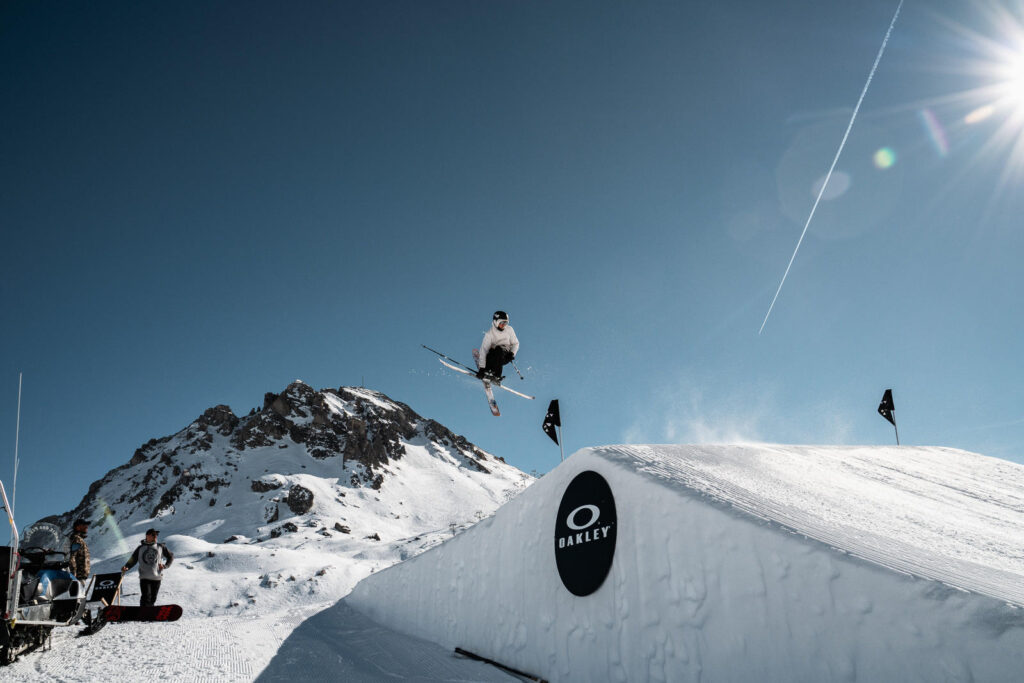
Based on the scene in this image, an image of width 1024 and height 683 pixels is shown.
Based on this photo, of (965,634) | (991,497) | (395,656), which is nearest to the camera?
(965,634)

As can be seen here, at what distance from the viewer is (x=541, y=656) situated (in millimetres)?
4805

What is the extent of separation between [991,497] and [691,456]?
3.42m

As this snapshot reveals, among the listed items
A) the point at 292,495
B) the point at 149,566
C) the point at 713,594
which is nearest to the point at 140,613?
the point at 149,566

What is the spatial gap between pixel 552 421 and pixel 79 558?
7.49m

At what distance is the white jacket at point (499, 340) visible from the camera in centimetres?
940

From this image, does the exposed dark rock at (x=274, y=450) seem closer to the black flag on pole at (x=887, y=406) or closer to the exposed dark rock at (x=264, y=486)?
the exposed dark rock at (x=264, y=486)

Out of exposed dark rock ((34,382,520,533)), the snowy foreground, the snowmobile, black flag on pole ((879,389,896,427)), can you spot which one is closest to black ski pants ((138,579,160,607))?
the snowy foreground

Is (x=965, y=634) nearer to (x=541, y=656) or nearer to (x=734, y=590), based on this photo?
(x=734, y=590)

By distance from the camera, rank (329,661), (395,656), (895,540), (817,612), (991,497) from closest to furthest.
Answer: (817,612) → (895,540) → (991,497) → (329,661) → (395,656)

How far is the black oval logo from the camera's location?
4336 millimetres

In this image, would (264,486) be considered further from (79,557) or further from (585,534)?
(585,534)

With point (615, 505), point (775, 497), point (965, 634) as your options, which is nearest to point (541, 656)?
point (615, 505)

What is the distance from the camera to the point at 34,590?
4895 millimetres

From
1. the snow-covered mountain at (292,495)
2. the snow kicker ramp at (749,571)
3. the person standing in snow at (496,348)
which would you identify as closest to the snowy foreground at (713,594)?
the snow kicker ramp at (749,571)
